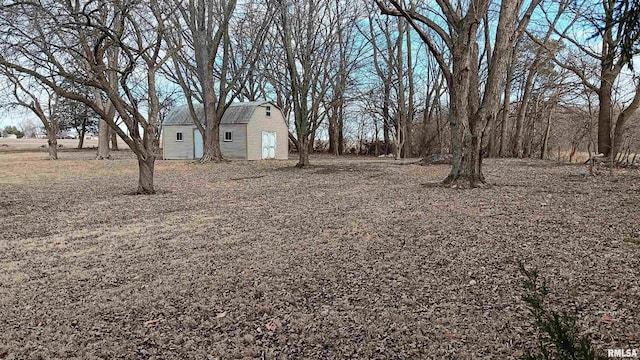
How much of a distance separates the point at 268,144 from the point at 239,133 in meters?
1.88

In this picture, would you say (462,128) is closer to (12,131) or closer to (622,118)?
(622,118)

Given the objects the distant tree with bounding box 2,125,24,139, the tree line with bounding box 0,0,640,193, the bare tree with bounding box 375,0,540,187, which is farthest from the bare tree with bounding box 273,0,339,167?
the distant tree with bounding box 2,125,24,139

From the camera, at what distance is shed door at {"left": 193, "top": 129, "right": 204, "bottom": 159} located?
80.8ft

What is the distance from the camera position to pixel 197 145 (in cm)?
2483

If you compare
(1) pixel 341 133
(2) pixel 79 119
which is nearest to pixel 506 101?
(1) pixel 341 133

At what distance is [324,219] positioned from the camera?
6301 millimetres

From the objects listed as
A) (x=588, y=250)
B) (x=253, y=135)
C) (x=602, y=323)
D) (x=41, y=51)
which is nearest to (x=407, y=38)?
(x=253, y=135)

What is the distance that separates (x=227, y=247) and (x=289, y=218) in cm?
170

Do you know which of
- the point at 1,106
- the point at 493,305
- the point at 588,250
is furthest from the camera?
the point at 1,106

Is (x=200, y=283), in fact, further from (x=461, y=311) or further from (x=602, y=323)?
(x=602, y=323)

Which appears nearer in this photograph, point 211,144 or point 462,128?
point 462,128

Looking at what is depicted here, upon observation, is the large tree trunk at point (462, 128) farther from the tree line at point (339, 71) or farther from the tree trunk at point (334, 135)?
the tree trunk at point (334, 135)

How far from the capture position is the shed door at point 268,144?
944 inches

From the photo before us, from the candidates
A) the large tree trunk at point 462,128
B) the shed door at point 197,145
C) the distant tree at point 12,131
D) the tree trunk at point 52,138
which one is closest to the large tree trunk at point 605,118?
the large tree trunk at point 462,128
